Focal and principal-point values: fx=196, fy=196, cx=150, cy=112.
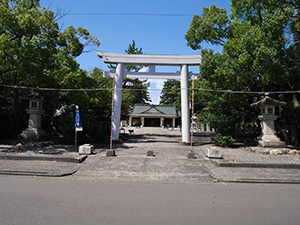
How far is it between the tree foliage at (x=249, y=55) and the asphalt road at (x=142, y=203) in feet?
25.0

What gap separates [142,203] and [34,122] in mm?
12050

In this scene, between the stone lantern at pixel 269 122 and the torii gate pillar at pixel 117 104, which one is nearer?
the stone lantern at pixel 269 122

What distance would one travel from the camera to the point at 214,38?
51.2 feet

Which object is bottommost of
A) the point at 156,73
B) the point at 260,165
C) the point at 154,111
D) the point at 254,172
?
the point at 254,172

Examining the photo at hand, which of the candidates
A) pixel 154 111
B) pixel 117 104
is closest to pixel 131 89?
pixel 117 104

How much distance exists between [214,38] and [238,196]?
13666 mm

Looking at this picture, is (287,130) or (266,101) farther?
(287,130)

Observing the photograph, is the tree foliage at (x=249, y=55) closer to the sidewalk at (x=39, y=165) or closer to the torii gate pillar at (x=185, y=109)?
the torii gate pillar at (x=185, y=109)

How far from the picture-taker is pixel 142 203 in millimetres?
4324

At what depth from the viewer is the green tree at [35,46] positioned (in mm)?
10492

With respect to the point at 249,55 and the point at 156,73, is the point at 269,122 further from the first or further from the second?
the point at 156,73

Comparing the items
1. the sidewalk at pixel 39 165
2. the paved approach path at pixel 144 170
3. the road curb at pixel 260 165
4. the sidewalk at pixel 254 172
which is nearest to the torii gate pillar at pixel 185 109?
the paved approach path at pixel 144 170

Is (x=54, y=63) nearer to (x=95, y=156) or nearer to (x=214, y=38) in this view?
(x=95, y=156)

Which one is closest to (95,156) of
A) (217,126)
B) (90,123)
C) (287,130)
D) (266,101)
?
(90,123)
